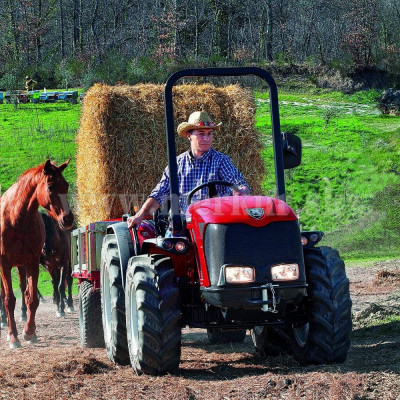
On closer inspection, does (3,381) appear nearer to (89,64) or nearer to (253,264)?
(253,264)

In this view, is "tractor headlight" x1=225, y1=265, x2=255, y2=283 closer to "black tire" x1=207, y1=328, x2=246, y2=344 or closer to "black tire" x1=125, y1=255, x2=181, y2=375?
"black tire" x1=125, y1=255, x2=181, y2=375

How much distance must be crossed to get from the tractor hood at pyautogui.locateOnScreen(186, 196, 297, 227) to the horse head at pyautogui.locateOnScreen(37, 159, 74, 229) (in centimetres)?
405

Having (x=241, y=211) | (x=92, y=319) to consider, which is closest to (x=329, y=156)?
(x=92, y=319)

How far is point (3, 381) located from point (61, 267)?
7453mm

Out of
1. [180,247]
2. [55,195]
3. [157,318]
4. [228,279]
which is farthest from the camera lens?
[55,195]

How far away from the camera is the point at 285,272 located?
17.1ft

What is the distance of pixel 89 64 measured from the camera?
120 feet

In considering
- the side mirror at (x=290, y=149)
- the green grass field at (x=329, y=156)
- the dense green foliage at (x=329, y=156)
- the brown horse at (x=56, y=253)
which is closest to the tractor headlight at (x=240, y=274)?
the side mirror at (x=290, y=149)

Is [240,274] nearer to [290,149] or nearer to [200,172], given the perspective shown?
[290,149]

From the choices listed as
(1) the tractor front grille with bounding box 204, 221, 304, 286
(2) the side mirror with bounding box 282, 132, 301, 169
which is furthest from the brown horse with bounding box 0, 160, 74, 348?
(1) the tractor front grille with bounding box 204, 221, 304, 286

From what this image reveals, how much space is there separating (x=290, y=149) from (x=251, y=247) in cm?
98

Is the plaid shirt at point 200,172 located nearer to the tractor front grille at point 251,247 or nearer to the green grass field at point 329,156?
the tractor front grille at point 251,247

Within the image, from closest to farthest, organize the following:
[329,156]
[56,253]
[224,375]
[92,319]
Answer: [224,375] < [92,319] < [56,253] < [329,156]

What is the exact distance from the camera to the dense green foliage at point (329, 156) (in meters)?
18.0
